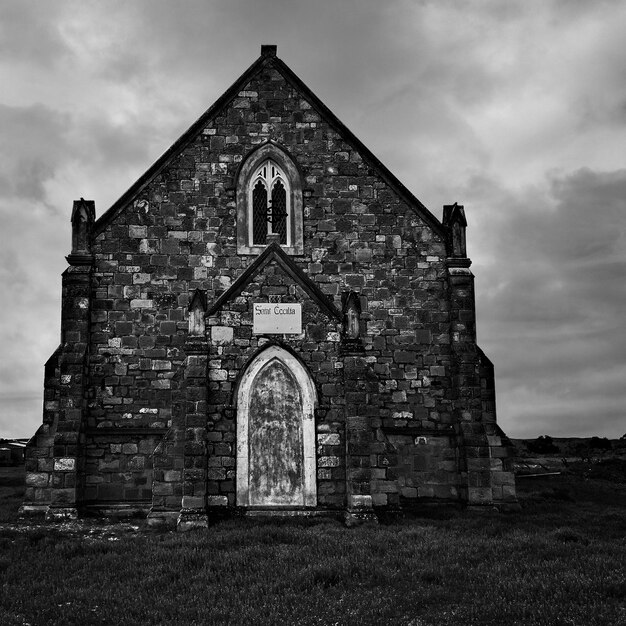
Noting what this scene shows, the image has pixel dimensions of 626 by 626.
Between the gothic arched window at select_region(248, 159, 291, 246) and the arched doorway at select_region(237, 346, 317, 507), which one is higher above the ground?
the gothic arched window at select_region(248, 159, 291, 246)

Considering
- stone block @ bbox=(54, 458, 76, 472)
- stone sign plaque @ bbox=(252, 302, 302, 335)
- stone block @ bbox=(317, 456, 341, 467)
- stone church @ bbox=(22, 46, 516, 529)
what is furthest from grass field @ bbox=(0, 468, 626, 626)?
stone sign plaque @ bbox=(252, 302, 302, 335)

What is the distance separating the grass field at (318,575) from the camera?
8.39 m

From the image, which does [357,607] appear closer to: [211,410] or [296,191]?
[211,410]

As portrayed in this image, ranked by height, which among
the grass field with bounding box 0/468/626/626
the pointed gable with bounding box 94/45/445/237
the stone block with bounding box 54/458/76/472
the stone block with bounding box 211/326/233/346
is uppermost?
the pointed gable with bounding box 94/45/445/237

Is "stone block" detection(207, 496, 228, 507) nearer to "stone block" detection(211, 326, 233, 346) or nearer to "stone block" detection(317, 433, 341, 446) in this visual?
"stone block" detection(317, 433, 341, 446)

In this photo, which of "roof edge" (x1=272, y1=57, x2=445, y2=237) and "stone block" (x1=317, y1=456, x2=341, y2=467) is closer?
"stone block" (x1=317, y1=456, x2=341, y2=467)

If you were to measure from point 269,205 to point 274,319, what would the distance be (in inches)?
189

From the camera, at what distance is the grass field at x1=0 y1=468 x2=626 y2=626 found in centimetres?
839

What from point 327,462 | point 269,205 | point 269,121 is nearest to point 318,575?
point 327,462

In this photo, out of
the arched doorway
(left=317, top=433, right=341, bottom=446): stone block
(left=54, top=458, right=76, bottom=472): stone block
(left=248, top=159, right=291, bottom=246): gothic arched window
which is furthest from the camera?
(left=248, top=159, right=291, bottom=246): gothic arched window

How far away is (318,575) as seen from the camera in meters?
9.81

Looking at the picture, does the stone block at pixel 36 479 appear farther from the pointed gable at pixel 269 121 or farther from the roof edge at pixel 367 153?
the roof edge at pixel 367 153

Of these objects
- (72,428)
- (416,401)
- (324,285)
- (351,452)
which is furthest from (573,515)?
(72,428)

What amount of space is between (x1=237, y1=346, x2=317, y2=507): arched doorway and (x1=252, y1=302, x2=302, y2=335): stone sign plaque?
436 mm
